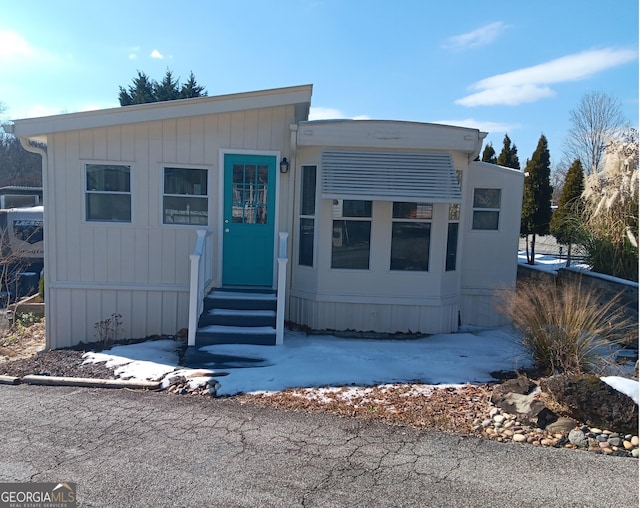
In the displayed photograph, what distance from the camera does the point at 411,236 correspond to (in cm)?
733

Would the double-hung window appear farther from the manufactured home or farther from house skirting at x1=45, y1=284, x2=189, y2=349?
house skirting at x1=45, y1=284, x2=189, y2=349

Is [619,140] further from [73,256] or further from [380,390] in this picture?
[73,256]

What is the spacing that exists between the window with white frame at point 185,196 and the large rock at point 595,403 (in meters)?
5.65

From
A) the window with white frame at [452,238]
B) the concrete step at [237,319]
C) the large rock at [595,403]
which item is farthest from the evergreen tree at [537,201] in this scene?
the large rock at [595,403]

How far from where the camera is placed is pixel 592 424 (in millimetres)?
3971

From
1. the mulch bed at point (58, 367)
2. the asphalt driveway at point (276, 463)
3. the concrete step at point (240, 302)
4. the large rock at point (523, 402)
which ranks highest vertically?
the concrete step at point (240, 302)

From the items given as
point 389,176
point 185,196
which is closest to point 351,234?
point 389,176

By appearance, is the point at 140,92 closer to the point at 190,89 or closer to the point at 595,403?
the point at 190,89

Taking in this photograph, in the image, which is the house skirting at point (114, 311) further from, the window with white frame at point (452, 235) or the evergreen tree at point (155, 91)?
the evergreen tree at point (155, 91)

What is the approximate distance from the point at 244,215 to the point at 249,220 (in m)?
0.12

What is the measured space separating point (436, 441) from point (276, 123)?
5.46 m

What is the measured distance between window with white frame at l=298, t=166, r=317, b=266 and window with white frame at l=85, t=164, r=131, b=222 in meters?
2.83

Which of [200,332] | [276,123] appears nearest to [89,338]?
[200,332]

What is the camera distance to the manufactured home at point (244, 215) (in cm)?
702
